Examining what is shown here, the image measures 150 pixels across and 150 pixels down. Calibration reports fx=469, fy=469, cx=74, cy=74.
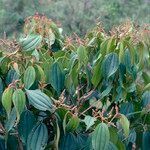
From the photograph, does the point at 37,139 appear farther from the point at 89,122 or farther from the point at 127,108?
the point at 127,108

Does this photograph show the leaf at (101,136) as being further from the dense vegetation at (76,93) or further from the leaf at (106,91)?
the leaf at (106,91)

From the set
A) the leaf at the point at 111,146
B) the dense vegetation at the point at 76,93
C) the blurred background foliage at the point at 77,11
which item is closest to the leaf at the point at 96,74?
the dense vegetation at the point at 76,93

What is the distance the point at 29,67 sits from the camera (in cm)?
103

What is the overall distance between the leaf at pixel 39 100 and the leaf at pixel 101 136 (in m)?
0.12

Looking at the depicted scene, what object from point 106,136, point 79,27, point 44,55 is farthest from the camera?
point 79,27

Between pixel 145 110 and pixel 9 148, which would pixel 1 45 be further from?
pixel 145 110

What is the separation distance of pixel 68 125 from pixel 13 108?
12 centimetres

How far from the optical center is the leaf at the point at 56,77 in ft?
3.71

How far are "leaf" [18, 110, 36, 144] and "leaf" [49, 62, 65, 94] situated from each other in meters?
0.13

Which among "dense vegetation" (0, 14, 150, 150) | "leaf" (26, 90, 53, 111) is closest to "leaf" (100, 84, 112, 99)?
"dense vegetation" (0, 14, 150, 150)

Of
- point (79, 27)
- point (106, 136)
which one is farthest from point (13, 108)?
point (79, 27)

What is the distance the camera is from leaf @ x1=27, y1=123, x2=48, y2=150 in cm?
101

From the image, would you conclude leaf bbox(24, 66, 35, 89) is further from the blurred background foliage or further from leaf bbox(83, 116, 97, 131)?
the blurred background foliage

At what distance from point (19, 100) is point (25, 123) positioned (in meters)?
0.10
